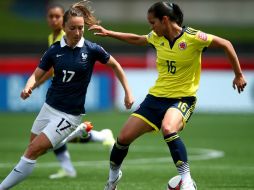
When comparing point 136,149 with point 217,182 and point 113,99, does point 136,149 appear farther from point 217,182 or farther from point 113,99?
point 113,99

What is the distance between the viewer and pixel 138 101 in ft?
83.8

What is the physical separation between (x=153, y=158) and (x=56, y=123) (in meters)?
5.77

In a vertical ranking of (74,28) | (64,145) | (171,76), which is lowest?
(64,145)

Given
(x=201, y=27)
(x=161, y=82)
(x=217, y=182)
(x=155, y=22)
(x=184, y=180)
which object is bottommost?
(x=201, y=27)

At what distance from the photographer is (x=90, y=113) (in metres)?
25.3

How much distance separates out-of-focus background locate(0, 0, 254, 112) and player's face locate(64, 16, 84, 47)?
15.3 metres

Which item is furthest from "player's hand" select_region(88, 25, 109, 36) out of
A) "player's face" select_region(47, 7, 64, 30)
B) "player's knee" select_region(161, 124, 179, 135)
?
"player's face" select_region(47, 7, 64, 30)

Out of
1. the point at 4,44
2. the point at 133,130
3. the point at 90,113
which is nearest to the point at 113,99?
the point at 90,113

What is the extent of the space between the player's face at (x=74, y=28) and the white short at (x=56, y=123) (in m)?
0.86

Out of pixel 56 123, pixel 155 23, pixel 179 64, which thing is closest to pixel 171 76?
pixel 179 64

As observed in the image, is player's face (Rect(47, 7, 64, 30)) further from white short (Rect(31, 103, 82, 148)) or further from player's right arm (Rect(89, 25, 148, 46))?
white short (Rect(31, 103, 82, 148))

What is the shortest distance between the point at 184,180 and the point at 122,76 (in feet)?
5.13

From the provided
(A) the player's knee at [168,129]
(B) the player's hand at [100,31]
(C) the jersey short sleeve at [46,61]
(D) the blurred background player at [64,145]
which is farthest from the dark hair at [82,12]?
(D) the blurred background player at [64,145]

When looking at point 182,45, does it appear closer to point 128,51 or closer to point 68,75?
point 68,75
